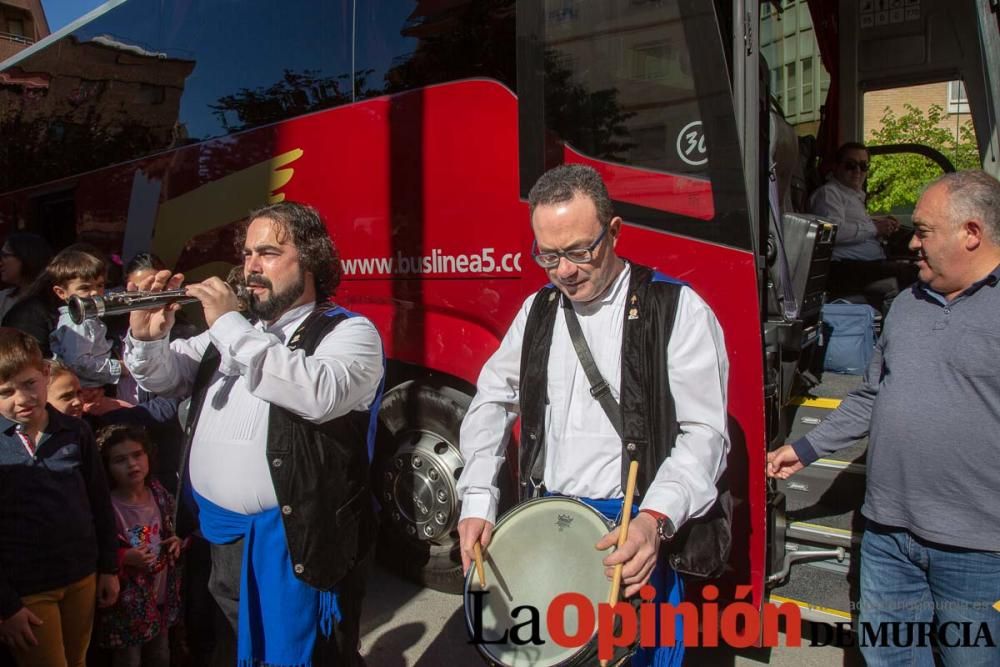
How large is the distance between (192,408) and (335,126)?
2015mm

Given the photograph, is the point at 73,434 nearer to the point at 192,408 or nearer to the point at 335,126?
the point at 192,408

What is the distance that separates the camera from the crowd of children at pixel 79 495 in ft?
7.84

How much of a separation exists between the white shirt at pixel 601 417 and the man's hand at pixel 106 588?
4.55ft

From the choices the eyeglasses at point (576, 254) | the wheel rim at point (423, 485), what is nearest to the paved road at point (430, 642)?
the wheel rim at point (423, 485)

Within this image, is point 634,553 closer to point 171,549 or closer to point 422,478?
point 171,549

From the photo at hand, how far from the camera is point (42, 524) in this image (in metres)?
2.41

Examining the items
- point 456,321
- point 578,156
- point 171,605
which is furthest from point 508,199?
point 171,605

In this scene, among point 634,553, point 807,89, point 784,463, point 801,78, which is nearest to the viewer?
point 634,553

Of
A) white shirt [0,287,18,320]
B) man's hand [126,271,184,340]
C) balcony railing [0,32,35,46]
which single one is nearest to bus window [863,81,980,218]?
man's hand [126,271,184,340]

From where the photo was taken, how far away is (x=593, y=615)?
1786 millimetres

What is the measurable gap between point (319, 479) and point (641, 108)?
1.88 metres

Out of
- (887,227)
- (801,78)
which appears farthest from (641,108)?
(887,227)

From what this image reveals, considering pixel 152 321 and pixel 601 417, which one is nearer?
pixel 601 417

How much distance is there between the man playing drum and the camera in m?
1.92
